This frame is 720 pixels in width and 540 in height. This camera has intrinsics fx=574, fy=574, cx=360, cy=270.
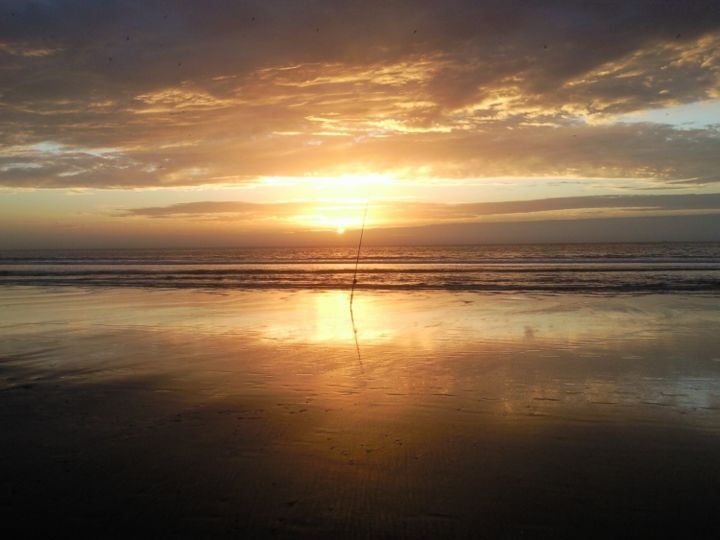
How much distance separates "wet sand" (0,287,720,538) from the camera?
405 centimetres

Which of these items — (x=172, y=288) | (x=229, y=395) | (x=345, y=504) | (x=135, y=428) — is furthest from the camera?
(x=172, y=288)

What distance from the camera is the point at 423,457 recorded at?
5.07 metres

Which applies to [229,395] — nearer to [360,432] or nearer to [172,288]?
[360,432]

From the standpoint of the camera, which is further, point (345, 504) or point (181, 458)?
A: point (181, 458)

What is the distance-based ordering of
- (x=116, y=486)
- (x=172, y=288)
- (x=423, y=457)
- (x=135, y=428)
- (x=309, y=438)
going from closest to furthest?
(x=116, y=486) → (x=423, y=457) → (x=309, y=438) → (x=135, y=428) → (x=172, y=288)

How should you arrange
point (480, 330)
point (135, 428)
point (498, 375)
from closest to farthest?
point (135, 428) < point (498, 375) < point (480, 330)

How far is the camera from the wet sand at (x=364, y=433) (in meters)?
4.05

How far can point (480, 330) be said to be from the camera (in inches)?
478

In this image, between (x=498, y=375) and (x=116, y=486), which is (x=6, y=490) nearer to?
(x=116, y=486)

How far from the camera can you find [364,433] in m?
5.71

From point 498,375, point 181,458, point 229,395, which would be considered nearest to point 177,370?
point 229,395

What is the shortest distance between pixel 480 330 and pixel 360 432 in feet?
22.6

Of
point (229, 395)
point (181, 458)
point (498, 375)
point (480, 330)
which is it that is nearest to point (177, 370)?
point (229, 395)

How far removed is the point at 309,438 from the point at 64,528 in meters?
2.27
